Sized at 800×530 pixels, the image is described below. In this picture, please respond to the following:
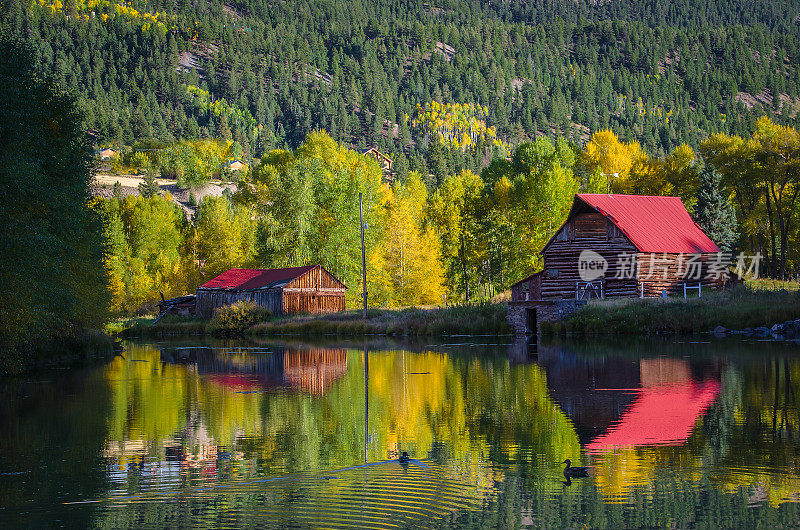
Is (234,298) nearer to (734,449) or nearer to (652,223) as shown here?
(652,223)

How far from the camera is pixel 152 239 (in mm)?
97438

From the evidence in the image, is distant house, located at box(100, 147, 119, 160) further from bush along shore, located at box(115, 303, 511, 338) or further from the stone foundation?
the stone foundation

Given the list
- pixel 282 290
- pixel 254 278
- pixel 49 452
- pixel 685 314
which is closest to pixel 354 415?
Answer: pixel 49 452

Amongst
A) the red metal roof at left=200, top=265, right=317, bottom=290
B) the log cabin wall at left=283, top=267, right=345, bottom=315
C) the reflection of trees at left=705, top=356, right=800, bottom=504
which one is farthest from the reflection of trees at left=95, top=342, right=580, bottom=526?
the red metal roof at left=200, top=265, right=317, bottom=290

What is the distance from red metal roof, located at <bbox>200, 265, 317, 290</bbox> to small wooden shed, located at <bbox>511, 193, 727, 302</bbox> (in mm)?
19679

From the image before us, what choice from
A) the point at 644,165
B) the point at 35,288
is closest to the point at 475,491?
the point at 35,288

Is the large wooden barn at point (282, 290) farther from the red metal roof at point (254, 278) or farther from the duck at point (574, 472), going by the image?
the duck at point (574, 472)

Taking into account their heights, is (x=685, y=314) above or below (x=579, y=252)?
below

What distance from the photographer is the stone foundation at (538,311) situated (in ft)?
164

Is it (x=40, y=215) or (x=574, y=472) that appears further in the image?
(x=40, y=215)

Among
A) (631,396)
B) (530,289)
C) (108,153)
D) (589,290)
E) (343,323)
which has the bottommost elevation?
(631,396)

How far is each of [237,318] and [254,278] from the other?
9.12 metres

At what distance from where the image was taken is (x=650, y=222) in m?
58.5

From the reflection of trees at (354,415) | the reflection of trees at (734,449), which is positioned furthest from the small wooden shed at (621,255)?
the reflection of trees at (734,449)
